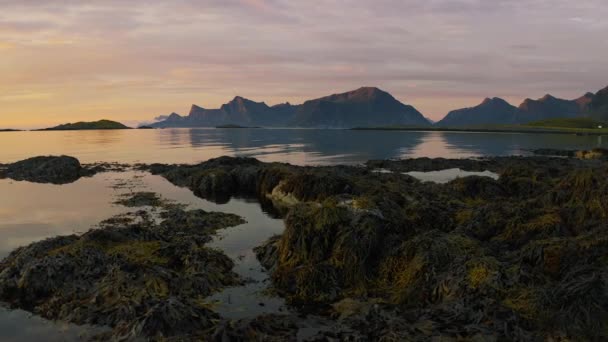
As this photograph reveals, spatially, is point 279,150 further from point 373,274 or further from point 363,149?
point 373,274

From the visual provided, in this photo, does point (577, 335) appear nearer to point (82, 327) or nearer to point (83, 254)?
point (82, 327)

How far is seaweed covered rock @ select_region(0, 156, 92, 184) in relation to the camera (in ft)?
150

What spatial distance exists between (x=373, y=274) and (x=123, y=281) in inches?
333

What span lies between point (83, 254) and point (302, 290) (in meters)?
8.49

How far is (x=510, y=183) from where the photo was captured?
31062 mm

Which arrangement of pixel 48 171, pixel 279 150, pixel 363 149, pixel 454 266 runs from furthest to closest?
1. pixel 363 149
2. pixel 279 150
3. pixel 48 171
4. pixel 454 266

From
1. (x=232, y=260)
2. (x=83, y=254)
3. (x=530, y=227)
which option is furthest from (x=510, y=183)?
(x=83, y=254)

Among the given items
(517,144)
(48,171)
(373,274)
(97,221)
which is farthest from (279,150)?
(373,274)

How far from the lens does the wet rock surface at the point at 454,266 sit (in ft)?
34.3

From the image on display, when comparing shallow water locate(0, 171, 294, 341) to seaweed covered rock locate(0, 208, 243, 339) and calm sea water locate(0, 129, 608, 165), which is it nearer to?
seaweed covered rock locate(0, 208, 243, 339)

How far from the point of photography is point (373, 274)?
14992 millimetres

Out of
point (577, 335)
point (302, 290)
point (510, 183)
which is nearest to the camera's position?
point (577, 335)

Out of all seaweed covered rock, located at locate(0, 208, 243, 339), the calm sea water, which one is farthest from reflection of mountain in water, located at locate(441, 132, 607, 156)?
seaweed covered rock, located at locate(0, 208, 243, 339)

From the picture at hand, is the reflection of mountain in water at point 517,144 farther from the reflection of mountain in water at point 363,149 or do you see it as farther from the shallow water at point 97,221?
the shallow water at point 97,221
